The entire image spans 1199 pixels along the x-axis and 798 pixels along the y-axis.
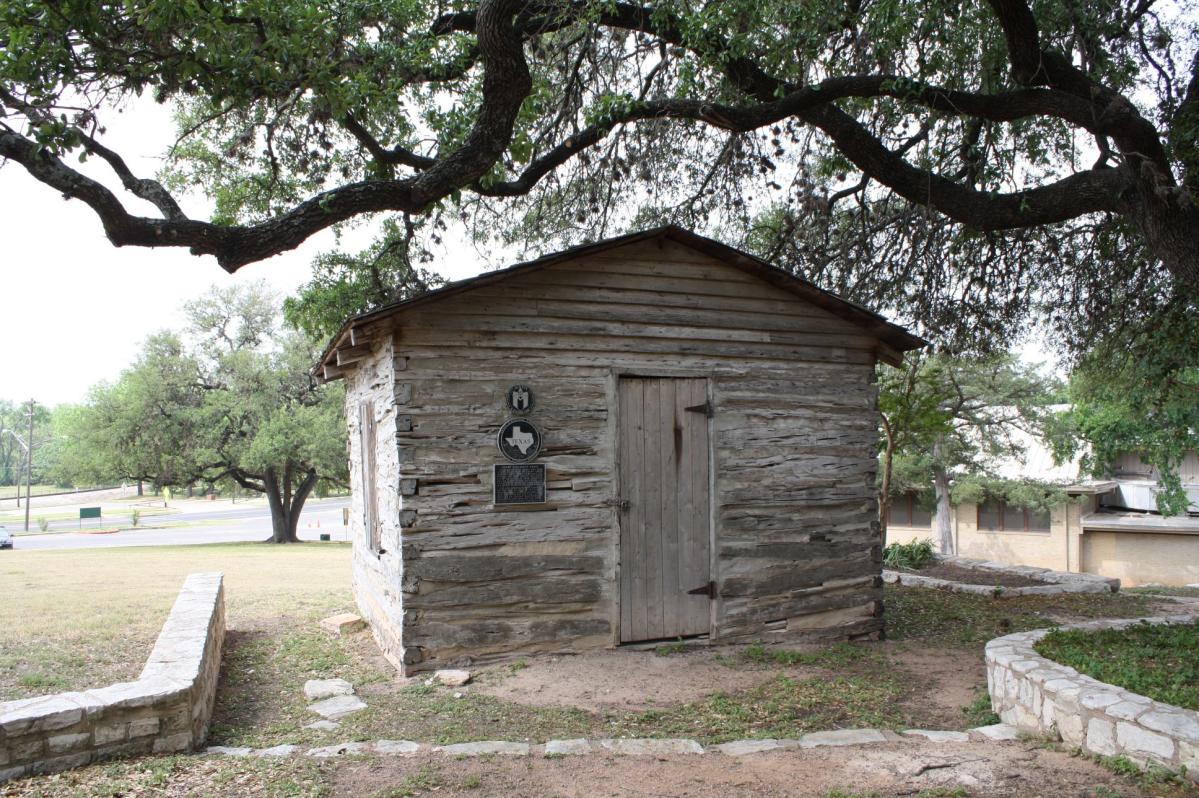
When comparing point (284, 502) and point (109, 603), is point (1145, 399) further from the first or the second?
point (284, 502)

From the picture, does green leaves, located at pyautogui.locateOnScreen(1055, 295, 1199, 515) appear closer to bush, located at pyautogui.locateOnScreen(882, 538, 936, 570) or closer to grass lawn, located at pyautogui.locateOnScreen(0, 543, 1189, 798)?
grass lawn, located at pyautogui.locateOnScreen(0, 543, 1189, 798)

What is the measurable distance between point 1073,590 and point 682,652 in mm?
7765

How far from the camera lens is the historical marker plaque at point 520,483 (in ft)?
23.2

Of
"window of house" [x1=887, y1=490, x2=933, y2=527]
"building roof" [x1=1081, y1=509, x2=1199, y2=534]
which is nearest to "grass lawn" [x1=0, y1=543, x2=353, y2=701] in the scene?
"window of house" [x1=887, y1=490, x2=933, y2=527]

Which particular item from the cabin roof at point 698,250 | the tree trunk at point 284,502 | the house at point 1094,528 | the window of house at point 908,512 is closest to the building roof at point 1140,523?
the house at point 1094,528

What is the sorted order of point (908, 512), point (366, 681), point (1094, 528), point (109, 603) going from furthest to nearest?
point (908, 512) < point (1094, 528) < point (109, 603) < point (366, 681)

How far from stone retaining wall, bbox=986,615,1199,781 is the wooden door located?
2.63 m

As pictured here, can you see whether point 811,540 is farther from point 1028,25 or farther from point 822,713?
point 1028,25

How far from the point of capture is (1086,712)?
478cm

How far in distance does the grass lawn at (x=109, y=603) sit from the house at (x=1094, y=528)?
1836 centimetres

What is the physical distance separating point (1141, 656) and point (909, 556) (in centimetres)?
804

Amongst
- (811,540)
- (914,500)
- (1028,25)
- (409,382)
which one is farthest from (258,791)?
(914,500)

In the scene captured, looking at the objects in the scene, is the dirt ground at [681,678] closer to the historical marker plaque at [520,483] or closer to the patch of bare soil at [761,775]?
the patch of bare soil at [761,775]

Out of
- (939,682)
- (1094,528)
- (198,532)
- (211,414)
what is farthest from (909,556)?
(198,532)
